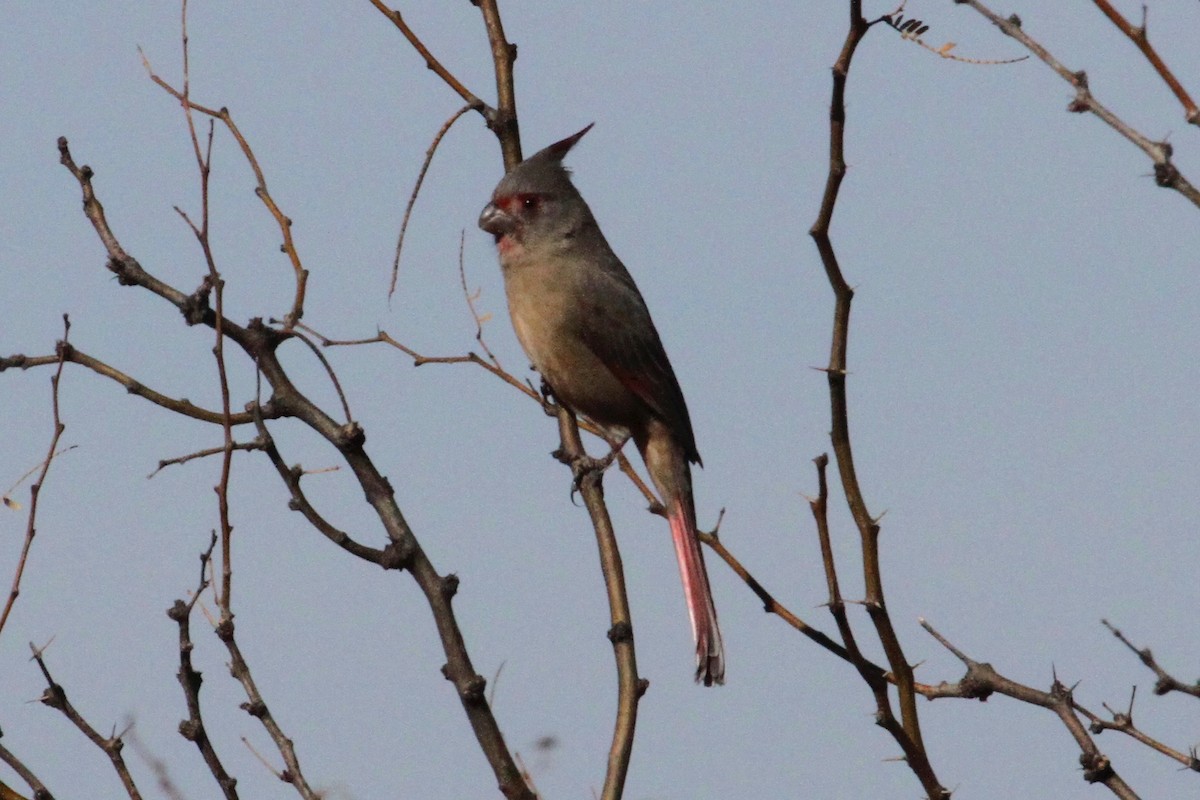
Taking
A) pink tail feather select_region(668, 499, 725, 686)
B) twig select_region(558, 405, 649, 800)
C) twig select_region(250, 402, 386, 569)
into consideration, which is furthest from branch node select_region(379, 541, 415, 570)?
pink tail feather select_region(668, 499, 725, 686)

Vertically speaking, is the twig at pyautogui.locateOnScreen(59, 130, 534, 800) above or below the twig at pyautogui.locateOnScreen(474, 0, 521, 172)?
below

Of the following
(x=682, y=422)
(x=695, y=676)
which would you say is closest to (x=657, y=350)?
(x=682, y=422)

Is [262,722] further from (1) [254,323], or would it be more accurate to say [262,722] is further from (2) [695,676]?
(2) [695,676]

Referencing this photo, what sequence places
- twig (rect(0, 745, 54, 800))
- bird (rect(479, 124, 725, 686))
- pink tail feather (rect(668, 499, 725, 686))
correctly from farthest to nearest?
bird (rect(479, 124, 725, 686)) → pink tail feather (rect(668, 499, 725, 686)) → twig (rect(0, 745, 54, 800))

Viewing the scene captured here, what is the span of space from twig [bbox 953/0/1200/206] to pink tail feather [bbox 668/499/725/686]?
8.30 feet

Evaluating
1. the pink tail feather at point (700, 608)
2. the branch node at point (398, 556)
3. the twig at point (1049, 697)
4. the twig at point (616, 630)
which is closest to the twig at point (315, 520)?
the branch node at point (398, 556)

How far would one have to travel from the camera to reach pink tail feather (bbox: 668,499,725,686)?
4.40 m

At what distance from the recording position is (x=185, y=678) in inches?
94.8

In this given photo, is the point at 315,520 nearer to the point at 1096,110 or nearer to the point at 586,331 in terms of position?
the point at 1096,110

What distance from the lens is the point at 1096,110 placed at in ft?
6.08

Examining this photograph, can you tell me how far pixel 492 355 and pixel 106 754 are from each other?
1.59m

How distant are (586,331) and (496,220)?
475 mm

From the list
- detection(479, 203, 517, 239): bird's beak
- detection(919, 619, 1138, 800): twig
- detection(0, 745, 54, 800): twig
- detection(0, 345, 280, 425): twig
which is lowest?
detection(0, 745, 54, 800): twig

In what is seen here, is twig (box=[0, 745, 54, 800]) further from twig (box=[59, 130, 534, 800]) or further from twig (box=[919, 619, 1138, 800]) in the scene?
twig (box=[919, 619, 1138, 800])
